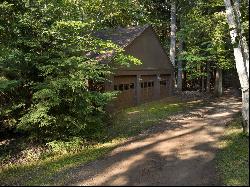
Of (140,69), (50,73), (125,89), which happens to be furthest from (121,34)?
(50,73)

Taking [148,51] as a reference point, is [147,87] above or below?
below

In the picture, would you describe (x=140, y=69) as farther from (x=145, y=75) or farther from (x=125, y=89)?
(x=125, y=89)

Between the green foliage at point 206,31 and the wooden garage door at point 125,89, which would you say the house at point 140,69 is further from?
the green foliage at point 206,31

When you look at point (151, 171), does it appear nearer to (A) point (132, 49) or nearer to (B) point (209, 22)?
(A) point (132, 49)

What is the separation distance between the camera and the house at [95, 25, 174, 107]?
87.1 feet

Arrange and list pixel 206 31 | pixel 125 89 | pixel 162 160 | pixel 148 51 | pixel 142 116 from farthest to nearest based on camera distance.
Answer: pixel 148 51 → pixel 206 31 → pixel 125 89 → pixel 142 116 → pixel 162 160

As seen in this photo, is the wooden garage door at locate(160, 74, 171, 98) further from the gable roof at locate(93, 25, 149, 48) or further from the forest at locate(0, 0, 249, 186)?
the forest at locate(0, 0, 249, 186)

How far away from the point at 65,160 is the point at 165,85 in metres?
21.6

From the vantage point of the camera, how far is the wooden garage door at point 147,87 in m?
29.8

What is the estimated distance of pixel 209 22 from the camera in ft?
92.5

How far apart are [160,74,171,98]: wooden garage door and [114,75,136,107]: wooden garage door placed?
5.83 meters

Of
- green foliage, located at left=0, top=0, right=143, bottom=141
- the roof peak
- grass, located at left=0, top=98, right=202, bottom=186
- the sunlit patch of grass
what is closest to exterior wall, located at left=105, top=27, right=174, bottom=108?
the roof peak

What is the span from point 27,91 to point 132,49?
12.6 m

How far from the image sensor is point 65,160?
14.1 m
